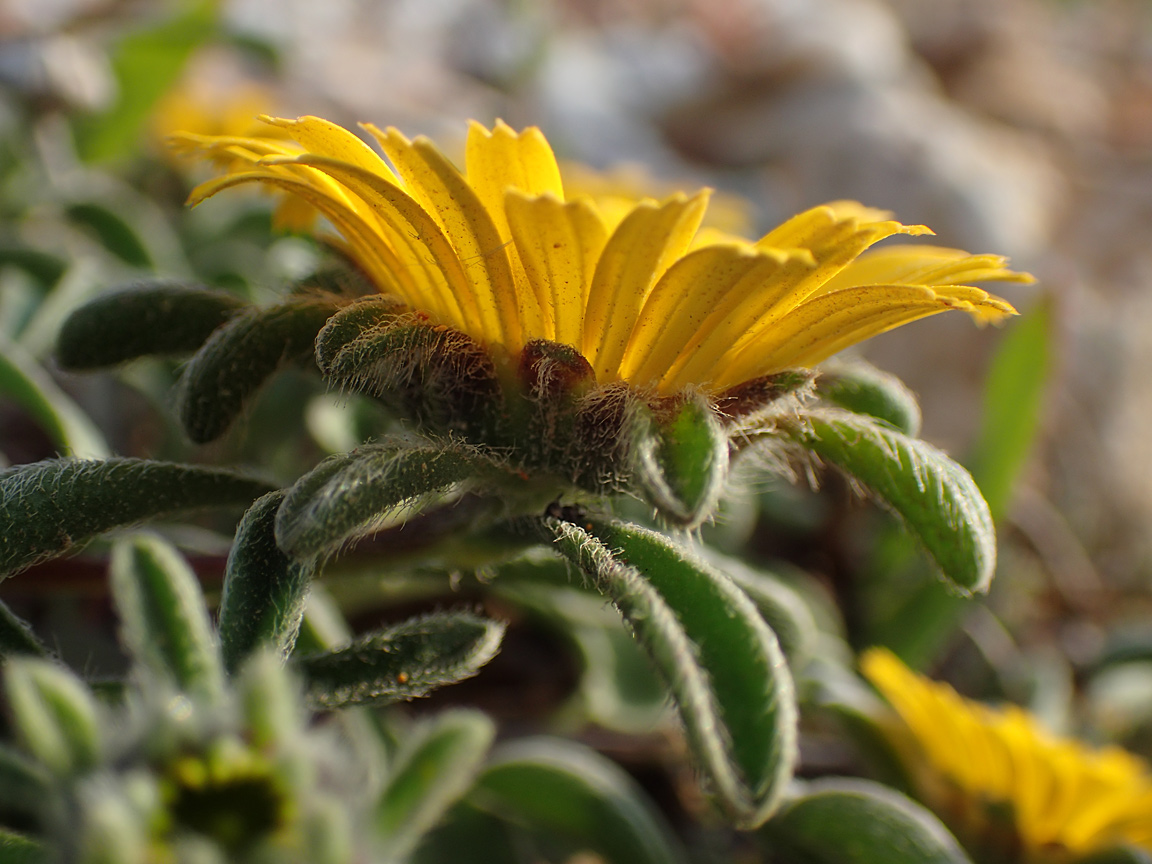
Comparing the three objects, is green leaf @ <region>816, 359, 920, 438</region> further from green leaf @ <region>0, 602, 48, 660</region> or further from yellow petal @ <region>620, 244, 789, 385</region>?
green leaf @ <region>0, 602, 48, 660</region>

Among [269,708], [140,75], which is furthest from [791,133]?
[269,708]

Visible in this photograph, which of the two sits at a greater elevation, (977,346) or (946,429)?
(977,346)

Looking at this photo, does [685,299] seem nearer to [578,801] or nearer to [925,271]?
[925,271]

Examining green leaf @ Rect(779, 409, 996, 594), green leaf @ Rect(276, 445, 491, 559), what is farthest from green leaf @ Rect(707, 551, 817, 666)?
green leaf @ Rect(276, 445, 491, 559)

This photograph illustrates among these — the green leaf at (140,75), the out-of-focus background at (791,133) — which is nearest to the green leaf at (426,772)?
the out-of-focus background at (791,133)

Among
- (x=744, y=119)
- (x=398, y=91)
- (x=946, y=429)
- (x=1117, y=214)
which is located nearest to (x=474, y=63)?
(x=398, y=91)

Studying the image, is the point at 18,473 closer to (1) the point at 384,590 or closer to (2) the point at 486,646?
(2) the point at 486,646
